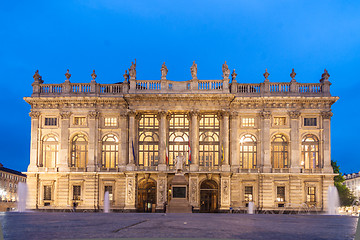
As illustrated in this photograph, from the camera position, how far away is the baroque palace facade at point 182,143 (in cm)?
5238

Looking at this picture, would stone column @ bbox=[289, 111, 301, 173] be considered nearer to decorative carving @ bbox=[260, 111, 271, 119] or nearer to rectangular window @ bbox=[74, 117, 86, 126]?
decorative carving @ bbox=[260, 111, 271, 119]

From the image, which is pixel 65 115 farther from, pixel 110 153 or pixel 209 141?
pixel 209 141

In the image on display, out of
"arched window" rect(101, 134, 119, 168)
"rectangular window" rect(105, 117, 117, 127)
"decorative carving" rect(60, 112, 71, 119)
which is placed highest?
"decorative carving" rect(60, 112, 71, 119)

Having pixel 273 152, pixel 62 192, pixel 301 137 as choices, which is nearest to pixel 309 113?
pixel 301 137

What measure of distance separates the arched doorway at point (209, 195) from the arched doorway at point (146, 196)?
608 cm

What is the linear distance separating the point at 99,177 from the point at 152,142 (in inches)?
317

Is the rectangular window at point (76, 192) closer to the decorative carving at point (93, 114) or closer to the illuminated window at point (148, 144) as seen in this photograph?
the illuminated window at point (148, 144)

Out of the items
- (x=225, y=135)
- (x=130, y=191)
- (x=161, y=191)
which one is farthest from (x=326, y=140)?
(x=130, y=191)

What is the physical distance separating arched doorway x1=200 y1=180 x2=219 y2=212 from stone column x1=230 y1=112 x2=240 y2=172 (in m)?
3.26

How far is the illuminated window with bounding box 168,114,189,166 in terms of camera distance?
53.2 meters

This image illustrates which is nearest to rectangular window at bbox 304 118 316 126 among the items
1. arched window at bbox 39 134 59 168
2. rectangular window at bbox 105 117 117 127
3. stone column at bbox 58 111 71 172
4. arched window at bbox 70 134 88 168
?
rectangular window at bbox 105 117 117 127

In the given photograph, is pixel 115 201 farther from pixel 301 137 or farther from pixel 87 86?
pixel 301 137

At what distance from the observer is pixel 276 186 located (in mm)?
52938

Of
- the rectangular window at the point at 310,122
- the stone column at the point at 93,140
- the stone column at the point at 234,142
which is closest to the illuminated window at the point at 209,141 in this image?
the stone column at the point at 234,142
